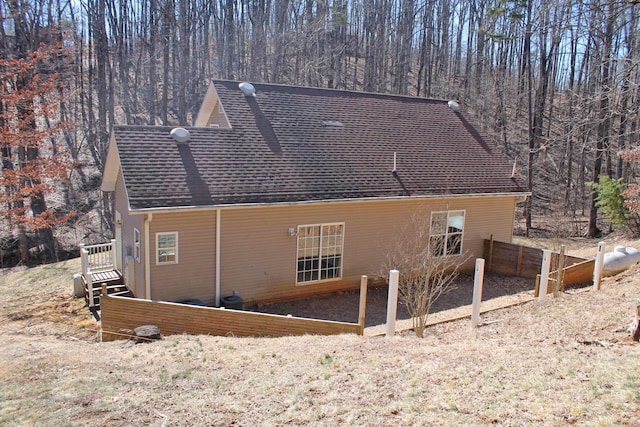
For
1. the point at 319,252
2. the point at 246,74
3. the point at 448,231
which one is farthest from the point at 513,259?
the point at 246,74

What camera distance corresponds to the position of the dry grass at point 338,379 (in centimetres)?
495

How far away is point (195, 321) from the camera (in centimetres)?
939

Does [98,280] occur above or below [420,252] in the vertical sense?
below

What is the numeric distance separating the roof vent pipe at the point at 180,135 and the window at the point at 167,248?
265cm

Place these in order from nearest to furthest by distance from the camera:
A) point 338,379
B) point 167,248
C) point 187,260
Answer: point 338,379 → point 167,248 → point 187,260

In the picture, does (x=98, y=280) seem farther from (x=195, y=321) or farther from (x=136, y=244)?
(x=195, y=321)

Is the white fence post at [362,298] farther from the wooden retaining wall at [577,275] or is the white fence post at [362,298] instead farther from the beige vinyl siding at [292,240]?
the wooden retaining wall at [577,275]

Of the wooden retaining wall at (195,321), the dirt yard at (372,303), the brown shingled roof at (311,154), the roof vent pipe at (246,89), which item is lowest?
the dirt yard at (372,303)

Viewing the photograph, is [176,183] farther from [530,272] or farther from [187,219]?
[530,272]

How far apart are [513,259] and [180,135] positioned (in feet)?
35.3

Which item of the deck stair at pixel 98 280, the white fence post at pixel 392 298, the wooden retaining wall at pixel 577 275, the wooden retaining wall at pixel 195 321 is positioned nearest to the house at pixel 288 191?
the deck stair at pixel 98 280

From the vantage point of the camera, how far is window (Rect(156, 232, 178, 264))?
10898 mm

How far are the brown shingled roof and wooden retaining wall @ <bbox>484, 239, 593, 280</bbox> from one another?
1867 millimetres

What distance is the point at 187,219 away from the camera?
1111cm
